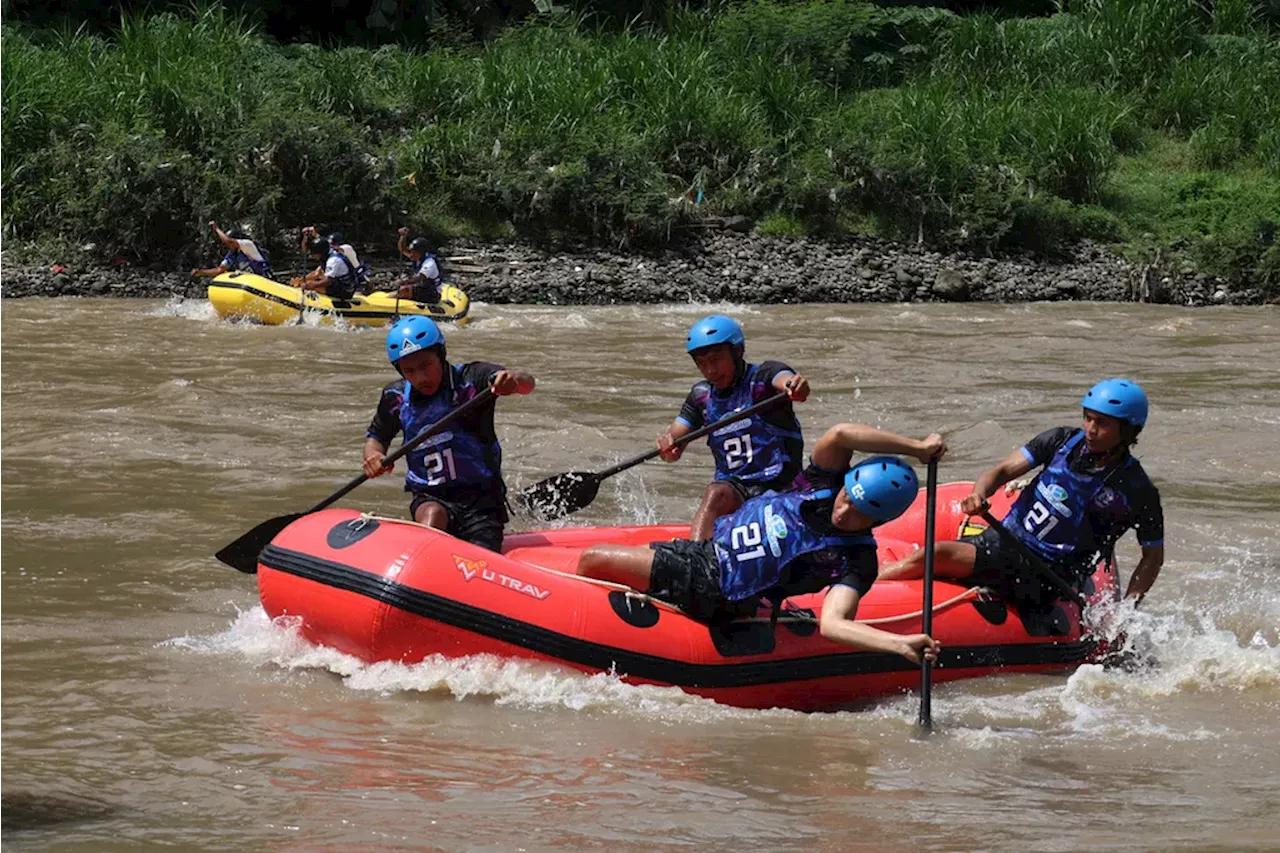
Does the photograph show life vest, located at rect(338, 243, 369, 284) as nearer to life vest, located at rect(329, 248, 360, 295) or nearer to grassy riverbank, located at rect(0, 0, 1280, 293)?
life vest, located at rect(329, 248, 360, 295)

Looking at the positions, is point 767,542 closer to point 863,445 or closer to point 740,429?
point 863,445

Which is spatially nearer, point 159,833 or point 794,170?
point 159,833

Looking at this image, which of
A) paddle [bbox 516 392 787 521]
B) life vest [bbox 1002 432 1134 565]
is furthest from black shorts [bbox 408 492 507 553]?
life vest [bbox 1002 432 1134 565]

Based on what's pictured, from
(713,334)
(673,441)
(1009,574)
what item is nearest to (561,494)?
(673,441)

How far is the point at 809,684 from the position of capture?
658 cm

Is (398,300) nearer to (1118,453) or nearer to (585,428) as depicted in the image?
(585,428)

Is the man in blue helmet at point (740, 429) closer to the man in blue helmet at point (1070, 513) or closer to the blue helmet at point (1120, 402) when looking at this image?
the man in blue helmet at point (1070, 513)

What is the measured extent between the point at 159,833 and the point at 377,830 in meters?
0.60

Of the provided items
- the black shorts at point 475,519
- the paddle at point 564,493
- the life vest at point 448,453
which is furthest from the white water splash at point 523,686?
the paddle at point 564,493

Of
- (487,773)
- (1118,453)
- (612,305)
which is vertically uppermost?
(1118,453)

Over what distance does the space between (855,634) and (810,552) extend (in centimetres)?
44

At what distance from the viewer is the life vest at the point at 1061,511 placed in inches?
274

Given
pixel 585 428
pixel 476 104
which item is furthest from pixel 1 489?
pixel 476 104

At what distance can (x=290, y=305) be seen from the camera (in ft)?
57.9
